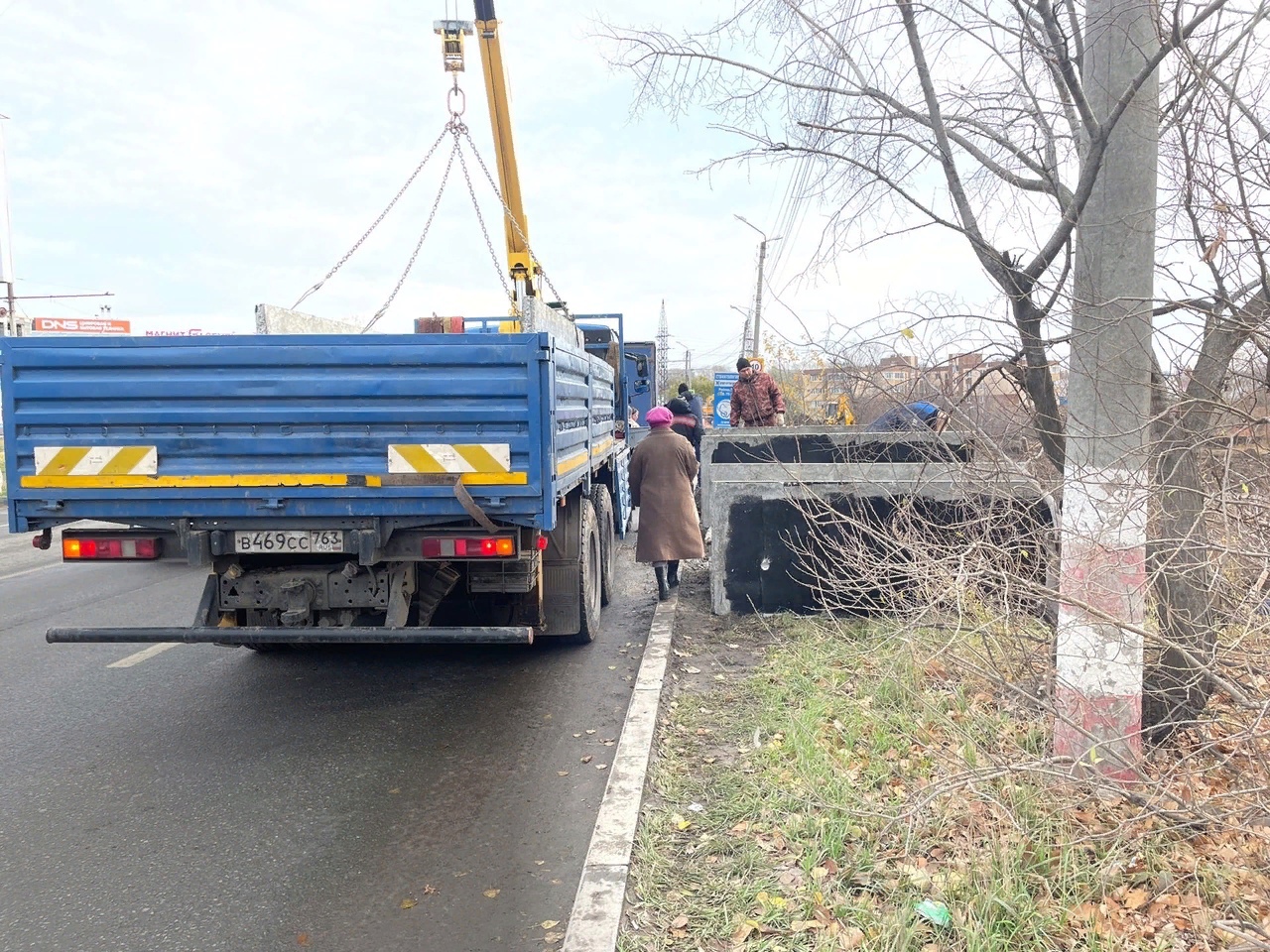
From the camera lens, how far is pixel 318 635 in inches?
201

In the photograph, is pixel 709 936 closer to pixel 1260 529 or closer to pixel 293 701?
pixel 1260 529

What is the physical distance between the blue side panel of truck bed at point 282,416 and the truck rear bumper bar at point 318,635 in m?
0.64

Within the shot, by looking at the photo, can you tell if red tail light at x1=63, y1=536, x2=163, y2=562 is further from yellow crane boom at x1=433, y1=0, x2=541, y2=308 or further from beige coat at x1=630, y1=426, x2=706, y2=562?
yellow crane boom at x1=433, y1=0, x2=541, y2=308

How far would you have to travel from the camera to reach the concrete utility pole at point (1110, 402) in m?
3.38

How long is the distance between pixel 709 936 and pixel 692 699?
2287 mm

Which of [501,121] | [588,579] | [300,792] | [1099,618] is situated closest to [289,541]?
[300,792]

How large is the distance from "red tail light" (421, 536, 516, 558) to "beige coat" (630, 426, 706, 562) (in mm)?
2898

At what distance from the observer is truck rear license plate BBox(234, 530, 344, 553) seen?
5141 mm

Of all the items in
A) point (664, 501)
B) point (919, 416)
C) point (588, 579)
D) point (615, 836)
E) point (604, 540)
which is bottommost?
point (615, 836)

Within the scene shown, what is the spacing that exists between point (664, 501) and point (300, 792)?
4184 millimetres

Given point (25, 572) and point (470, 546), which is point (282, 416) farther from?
point (25, 572)

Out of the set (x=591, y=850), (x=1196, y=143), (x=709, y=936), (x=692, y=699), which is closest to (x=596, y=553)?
(x=692, y=699)

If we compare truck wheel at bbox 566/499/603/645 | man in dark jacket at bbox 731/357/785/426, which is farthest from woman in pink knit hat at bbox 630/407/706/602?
man in dark jacket at bbox 731/357/785/426

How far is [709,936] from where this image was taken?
10.2 feet
